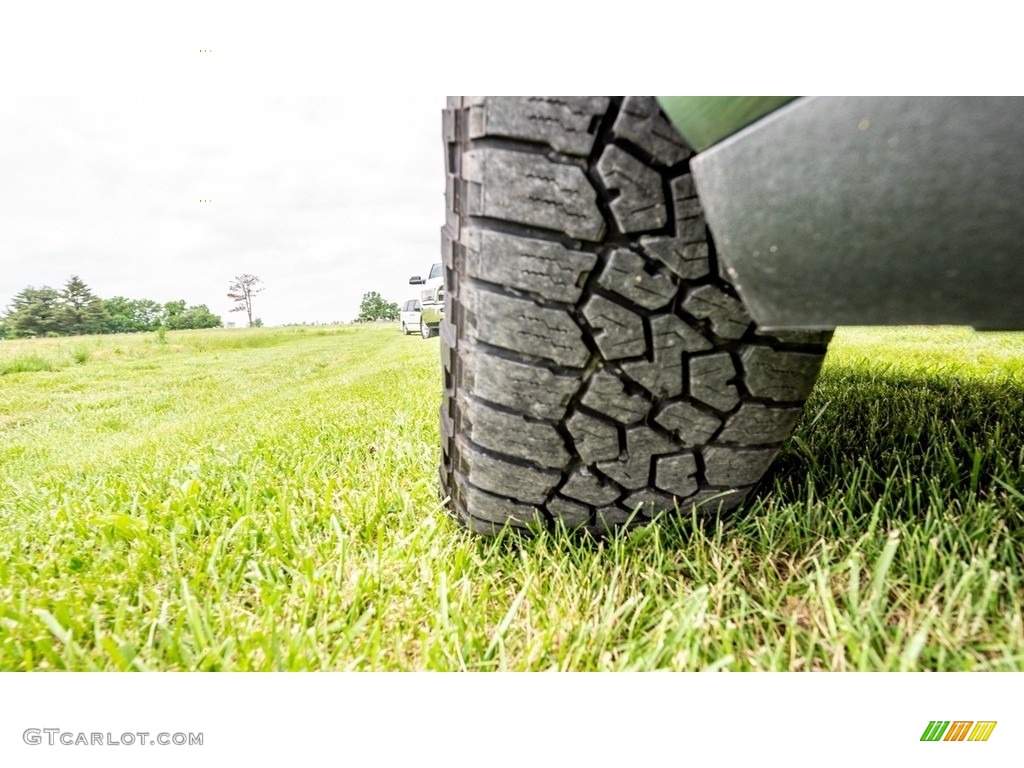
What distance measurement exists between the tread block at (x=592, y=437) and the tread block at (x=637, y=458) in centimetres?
2

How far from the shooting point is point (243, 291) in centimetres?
101

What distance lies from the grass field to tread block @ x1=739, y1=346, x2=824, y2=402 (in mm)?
202

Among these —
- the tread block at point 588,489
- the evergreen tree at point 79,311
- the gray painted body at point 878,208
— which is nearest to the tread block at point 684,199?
the gray painted body at point 878,208

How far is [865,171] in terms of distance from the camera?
1.21 feet

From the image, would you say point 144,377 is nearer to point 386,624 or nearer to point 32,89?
point 32,89

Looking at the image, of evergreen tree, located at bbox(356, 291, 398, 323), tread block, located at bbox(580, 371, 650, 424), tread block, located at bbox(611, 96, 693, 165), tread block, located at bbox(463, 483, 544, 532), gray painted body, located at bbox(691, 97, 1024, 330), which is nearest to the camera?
gray painted body, located at bbox(691, 97, 1024, 330)

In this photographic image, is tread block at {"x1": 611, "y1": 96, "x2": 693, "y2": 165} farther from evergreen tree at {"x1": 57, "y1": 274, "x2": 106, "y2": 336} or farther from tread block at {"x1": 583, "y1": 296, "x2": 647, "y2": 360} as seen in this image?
evergreen tree at {"x1": 57, "y1": 274, "x2": 106, "y2": 336}

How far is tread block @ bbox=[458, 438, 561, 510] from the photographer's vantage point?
0.70 metres

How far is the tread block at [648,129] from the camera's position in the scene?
1.72ft

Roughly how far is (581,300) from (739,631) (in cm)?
42

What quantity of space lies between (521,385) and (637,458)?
0.19 m
